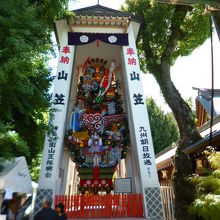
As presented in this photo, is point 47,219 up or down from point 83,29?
down

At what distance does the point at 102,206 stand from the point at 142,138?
2.50 metres

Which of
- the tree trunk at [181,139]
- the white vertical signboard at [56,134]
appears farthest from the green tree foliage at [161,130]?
the white vertical signboard at [56,134]

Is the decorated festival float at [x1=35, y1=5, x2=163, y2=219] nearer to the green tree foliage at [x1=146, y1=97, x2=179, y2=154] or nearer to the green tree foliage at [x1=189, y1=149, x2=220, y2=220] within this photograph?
the green tree foliage at [x1=189, y1=149, x2=220, y2=220]

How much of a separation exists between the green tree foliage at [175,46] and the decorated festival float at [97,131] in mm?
2129

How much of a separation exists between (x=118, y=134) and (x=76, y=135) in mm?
1763

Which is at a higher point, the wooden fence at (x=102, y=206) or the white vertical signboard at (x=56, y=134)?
the white vertical signboard at (x=56, y=134)

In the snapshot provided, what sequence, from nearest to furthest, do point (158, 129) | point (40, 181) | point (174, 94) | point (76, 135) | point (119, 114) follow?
1. point (40, 181)
2. point (174, 94)
3. point (76, 135)
4. point (119, 114)
5. point (158, 129)

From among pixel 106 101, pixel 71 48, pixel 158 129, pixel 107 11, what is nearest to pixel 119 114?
pixel 106 101

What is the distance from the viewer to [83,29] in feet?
30.7

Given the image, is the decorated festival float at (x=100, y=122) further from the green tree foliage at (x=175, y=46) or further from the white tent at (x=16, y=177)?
the white tent at (x=16, y=177)

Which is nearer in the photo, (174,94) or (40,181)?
(40,181)

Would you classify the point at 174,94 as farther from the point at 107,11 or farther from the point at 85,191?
the point at 85,191

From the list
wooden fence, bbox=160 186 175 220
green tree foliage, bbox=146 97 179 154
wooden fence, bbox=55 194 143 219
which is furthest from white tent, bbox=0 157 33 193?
green tree foliage, bbox=146 97 179 154

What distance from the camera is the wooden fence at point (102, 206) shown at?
703cm
